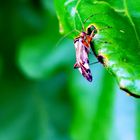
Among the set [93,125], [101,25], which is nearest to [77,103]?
[93,125]

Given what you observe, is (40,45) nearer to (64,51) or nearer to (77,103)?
(64,51)

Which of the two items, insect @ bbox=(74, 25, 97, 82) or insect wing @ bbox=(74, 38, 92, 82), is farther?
insect wing @ bbox=(74, 38, 92, 82)

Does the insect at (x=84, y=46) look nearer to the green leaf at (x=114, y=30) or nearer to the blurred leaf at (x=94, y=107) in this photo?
the green leaf at (x=114, y=30)

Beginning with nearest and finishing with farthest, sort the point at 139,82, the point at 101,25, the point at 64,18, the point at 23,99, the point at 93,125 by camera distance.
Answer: the point at 139,82 < the point at 101,25 < the point at 64,18 < the point at 93,125 < the point at 23,99

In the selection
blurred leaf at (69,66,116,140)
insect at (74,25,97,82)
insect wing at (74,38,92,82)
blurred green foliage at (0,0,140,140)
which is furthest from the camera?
blurred green foliage at (0,0,140,140)

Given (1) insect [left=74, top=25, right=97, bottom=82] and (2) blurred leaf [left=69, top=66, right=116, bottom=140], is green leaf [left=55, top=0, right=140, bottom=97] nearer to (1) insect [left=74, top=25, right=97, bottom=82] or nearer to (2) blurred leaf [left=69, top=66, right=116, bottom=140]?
(1) insect [left=74, top=25, right=97, bottom=82]

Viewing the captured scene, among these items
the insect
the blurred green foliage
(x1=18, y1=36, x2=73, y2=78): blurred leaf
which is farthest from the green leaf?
(x1=18, y1=36, x2=73, y2=78): blurred leaf

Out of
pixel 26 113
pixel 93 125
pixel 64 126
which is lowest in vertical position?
pixel 64 126

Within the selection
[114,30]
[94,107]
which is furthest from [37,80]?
[114,30]
